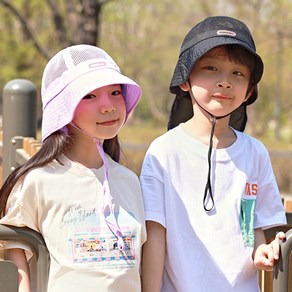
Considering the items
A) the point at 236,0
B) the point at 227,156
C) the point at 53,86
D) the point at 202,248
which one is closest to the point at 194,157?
the point at 227,156

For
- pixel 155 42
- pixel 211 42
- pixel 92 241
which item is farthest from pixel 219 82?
pixel 155 42

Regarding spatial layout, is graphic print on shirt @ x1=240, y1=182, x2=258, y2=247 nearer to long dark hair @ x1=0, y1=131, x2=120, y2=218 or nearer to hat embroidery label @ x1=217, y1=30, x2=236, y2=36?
hat embroidery label @ x1=217, y1=30, x2=236, y2=36

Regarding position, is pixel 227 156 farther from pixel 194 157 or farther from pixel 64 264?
pixel 64 264

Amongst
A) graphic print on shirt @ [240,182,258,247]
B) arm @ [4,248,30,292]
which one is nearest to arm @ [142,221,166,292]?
graphic print on shirt @ [240,182,258,247]

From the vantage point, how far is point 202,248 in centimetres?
252

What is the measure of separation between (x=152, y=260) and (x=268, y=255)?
363mm

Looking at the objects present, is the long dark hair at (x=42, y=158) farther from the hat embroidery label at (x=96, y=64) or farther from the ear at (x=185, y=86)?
the ear at (x=185, y=86)

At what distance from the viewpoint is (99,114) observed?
2.36m

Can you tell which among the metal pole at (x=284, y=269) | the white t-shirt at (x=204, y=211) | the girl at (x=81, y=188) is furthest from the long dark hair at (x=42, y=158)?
the metal pole at (x=284, y=269)

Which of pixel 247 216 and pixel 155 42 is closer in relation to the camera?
pixel 247 216

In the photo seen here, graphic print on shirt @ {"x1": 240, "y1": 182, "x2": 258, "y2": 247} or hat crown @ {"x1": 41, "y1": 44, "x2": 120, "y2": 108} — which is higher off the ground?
hat crown @ {"x1": 41, "y1": 44, "x2": 120, "y2": 108}

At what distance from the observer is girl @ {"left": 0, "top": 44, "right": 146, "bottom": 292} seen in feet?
7.46

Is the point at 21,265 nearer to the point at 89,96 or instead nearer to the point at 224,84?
the point at 89,96

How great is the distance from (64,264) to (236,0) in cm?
2258
